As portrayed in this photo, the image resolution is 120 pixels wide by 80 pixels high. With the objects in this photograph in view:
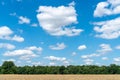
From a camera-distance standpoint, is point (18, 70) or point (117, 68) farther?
point (18, 70)

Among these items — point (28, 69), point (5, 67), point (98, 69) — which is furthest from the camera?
point (5, 67)

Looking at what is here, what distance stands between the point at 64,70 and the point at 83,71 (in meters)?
7.40

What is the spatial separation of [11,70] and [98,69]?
36122mm

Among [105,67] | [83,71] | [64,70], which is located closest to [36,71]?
[64,70]

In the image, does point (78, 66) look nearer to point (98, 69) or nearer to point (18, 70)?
point (98, 69)

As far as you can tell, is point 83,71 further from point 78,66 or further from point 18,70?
point 18,70

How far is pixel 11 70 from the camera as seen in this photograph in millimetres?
113875

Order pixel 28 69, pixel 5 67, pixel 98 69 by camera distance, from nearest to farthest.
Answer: pixel 98 69, pixel 28 69, pixel 5 67

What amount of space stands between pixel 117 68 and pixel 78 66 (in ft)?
47.8

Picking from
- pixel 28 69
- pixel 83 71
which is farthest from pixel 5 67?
pixel 83 71

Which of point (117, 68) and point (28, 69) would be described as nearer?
point (117, 68)

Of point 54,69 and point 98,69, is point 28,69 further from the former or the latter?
point 98,69

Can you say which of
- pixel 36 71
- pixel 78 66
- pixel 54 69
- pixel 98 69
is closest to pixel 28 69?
pixel 36 71

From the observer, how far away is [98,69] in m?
100
